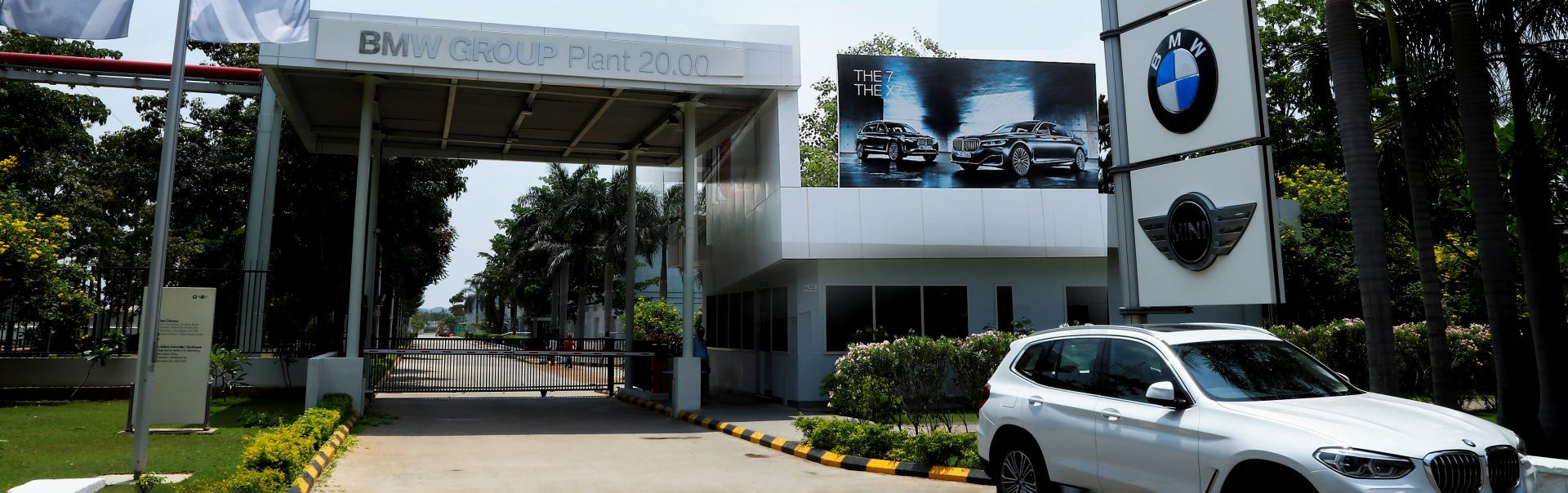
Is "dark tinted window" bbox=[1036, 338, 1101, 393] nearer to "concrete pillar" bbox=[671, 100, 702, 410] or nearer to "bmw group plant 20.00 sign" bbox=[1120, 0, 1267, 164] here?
"bmw group plant 20.00 sign" bbox=[1120, 0, 1267, 164]

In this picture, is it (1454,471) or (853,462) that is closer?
(1454,471)

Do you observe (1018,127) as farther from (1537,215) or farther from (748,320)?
(1537,215)

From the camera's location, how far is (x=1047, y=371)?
24.4 ft

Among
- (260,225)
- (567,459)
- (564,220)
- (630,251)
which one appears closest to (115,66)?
(260,225)

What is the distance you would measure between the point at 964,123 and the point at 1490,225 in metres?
10.7

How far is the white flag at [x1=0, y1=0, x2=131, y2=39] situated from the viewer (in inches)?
379

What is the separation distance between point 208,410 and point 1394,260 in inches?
908

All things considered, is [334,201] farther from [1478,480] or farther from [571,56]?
[1478,480]

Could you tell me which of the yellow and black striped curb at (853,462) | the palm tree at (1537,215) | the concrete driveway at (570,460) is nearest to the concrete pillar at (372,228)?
the concrete driveway at (570,460)

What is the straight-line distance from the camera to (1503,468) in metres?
5.40

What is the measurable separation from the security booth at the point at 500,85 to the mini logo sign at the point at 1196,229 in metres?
7.99

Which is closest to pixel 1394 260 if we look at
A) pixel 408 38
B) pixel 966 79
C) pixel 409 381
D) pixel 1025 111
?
pixel 1025 111

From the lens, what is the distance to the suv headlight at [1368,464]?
508 cm

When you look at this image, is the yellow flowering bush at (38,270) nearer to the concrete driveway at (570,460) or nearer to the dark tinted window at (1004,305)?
the concrete driveway at (570,460)
